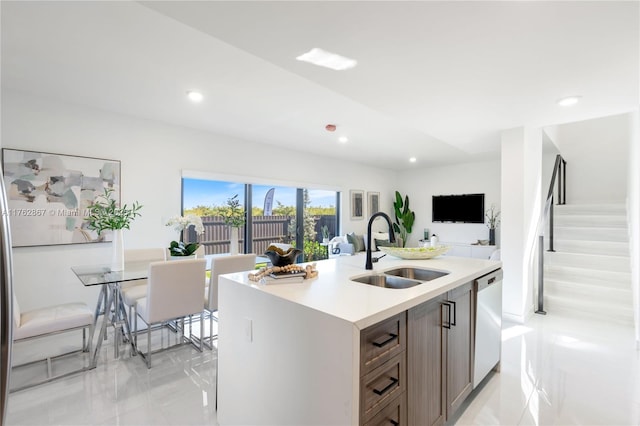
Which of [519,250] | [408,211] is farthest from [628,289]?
[408,211]

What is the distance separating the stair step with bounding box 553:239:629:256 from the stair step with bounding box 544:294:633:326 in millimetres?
877

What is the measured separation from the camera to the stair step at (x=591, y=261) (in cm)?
380

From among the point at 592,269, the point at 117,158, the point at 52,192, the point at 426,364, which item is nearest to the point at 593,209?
the point at 592,269

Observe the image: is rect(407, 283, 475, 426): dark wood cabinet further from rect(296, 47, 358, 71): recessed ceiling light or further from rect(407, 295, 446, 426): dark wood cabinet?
rect(296, 47, 358, 71): recessed ceiling light

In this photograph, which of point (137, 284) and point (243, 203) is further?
point (243, 203)

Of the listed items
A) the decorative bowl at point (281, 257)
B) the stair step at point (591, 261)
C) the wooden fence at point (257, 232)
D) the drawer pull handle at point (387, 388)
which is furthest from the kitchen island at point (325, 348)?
the stair step at point (591, 261)

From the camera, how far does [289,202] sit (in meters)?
5.67

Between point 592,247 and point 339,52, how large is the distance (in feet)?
15.0

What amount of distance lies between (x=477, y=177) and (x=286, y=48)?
621 cm

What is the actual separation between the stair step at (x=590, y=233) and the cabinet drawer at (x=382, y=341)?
182 inches

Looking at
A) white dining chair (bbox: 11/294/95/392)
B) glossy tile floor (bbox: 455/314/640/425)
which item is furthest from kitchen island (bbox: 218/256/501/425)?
white dining chair (bbox: 11/294/95/392)

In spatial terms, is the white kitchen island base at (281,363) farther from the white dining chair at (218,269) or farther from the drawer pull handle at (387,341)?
the white dining chair at (218,269)

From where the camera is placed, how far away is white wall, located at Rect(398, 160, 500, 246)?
6.59 m

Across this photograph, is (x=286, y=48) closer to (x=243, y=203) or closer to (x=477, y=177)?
(x=243, y=203)
